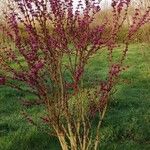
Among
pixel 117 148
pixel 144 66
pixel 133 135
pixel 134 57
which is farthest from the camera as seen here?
pixel 134 57

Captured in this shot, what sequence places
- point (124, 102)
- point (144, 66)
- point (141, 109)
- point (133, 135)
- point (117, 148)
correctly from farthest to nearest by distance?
point (144, 66) < point (124, 102) < point (141, 109) < point (133, 135) < point (117, 148)

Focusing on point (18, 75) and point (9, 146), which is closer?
point (18, 75)

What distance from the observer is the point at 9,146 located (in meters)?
6.71

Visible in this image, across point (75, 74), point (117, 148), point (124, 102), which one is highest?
point (75, 74)

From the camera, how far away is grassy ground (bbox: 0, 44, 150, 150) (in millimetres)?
6910

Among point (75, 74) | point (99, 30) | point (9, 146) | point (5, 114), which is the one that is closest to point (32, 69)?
point (75, 74)

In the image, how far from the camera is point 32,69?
4.50 m

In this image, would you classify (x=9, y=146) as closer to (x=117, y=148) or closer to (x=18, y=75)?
(x=117, y=148)

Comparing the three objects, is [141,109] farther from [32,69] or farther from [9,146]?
[32,69]

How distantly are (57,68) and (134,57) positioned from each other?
563 inches

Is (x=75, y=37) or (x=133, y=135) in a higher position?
(x=75, y=37)

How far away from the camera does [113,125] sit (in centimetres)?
782

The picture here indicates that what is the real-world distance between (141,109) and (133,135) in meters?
1.77

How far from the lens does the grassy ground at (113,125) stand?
691cm
